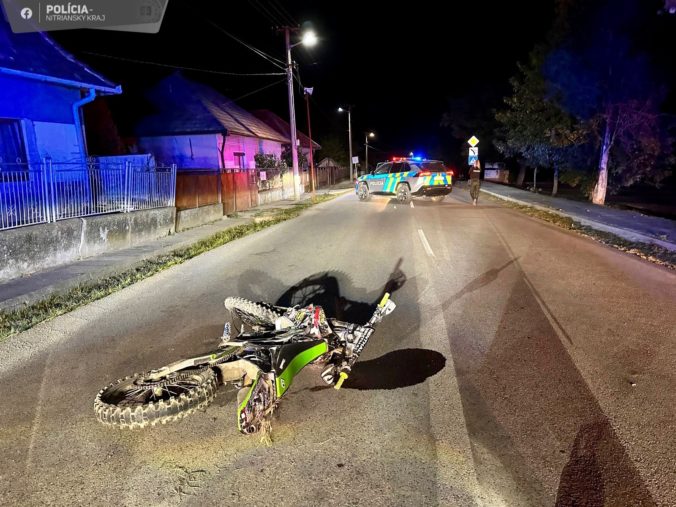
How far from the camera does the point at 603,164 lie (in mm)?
20859

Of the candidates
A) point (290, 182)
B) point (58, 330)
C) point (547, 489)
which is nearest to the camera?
point (547, 489)

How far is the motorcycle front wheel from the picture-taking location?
3.31m

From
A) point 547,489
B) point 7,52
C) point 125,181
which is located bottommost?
point 547,489

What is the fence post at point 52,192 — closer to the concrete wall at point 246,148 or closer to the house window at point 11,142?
the house window at point 11,142

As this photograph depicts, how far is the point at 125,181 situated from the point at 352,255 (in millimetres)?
5715

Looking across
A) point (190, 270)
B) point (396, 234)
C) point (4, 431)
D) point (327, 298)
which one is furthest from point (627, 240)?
point (4, 431)

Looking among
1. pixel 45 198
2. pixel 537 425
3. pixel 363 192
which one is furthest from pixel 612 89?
pixel 45 198

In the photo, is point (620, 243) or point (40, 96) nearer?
point (620, 243)

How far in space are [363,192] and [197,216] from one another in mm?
10839

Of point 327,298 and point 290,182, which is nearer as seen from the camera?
point 327,298

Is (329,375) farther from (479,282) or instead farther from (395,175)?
(395,175)

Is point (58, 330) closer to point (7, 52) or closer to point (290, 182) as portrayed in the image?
point (7, 52)

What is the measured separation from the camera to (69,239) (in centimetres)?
884

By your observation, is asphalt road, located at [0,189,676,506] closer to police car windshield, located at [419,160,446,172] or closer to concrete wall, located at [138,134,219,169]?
police car windshield, located at [419,160,446,172]
